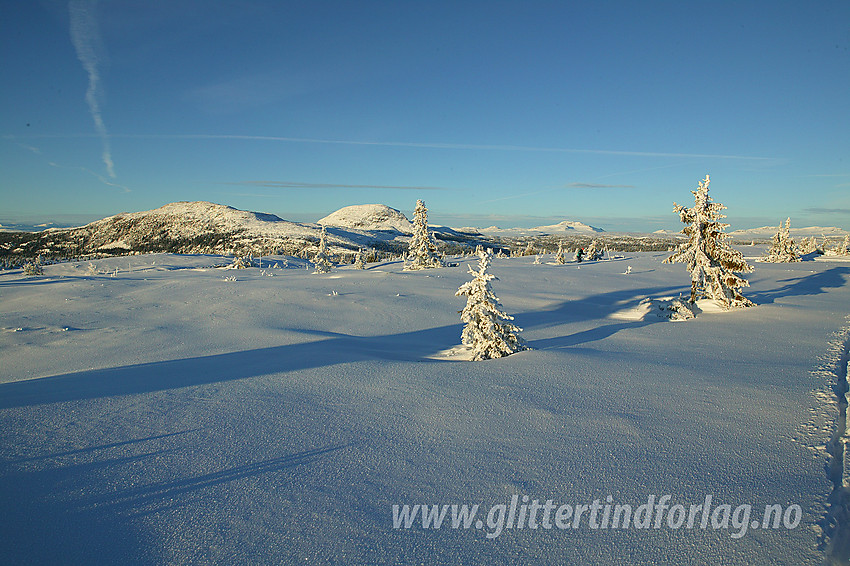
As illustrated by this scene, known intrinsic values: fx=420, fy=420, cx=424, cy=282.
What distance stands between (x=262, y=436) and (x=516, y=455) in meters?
2.53

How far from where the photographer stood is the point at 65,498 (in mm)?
3154

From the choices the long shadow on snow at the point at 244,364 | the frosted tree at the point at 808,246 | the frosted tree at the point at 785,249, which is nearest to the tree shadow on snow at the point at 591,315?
the long shadow on snow at the point at 244,364

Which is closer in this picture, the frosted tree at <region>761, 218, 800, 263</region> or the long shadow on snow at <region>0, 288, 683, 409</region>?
the long shadow on snow at <region>0, 288, 683, 409</region>

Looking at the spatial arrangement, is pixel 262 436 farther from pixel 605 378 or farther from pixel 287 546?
pixel 605 378

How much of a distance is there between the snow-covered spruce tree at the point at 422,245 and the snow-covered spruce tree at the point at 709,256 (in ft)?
56.0

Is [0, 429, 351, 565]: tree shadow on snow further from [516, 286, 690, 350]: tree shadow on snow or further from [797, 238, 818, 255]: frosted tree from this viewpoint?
[797, 238, 818, 255]: frosted tree

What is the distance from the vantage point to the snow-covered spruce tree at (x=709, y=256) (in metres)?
14.2

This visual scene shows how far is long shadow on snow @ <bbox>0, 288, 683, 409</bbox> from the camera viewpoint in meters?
5.36

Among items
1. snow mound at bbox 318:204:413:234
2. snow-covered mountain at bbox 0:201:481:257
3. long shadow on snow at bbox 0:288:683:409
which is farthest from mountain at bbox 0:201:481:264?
long shadow on snow at bbox 0:288:683:409

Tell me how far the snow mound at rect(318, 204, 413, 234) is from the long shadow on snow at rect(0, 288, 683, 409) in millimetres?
124779

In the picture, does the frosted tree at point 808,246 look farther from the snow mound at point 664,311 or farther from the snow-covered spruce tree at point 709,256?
the snow mound at point 664,311

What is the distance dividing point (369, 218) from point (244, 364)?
14990 cm

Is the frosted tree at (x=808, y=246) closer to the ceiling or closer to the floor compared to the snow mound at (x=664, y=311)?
closer to the ceiling

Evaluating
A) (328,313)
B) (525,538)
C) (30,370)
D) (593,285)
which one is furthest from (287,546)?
(593,285)
